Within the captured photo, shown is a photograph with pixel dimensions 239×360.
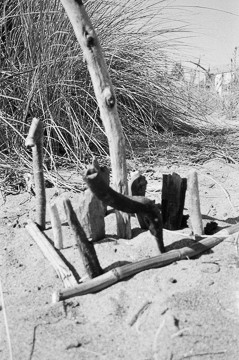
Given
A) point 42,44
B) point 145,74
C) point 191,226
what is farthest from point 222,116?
point 191,226

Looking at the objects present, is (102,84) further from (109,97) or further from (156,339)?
(156,339)

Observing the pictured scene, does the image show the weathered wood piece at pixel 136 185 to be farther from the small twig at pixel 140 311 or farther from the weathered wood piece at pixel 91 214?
the small twig at pixel 140 311

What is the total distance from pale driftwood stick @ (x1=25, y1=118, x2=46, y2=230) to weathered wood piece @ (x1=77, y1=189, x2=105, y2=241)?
200 mm

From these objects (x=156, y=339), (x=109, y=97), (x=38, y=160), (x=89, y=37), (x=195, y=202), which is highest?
(x=89, y=37)

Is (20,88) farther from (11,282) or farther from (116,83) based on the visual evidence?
(11,282)

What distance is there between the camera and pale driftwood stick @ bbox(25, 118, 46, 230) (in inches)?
62.4

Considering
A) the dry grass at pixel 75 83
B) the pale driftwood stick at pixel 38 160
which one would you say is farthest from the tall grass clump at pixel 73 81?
the pale driftwood stick at pixel 38 160

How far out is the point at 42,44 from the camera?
257cm

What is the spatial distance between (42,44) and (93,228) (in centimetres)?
141

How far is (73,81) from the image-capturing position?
2.74 m

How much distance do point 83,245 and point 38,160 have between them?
462 mm

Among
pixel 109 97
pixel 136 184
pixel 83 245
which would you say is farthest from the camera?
pixel 136 184

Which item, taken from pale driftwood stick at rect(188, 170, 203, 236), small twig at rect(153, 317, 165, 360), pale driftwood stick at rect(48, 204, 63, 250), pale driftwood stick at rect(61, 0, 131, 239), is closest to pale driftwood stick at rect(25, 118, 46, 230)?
pale driftwood stick at rect(48, 204, 63, 250)

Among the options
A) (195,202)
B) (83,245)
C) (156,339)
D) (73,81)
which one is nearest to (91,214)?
(83,245)
